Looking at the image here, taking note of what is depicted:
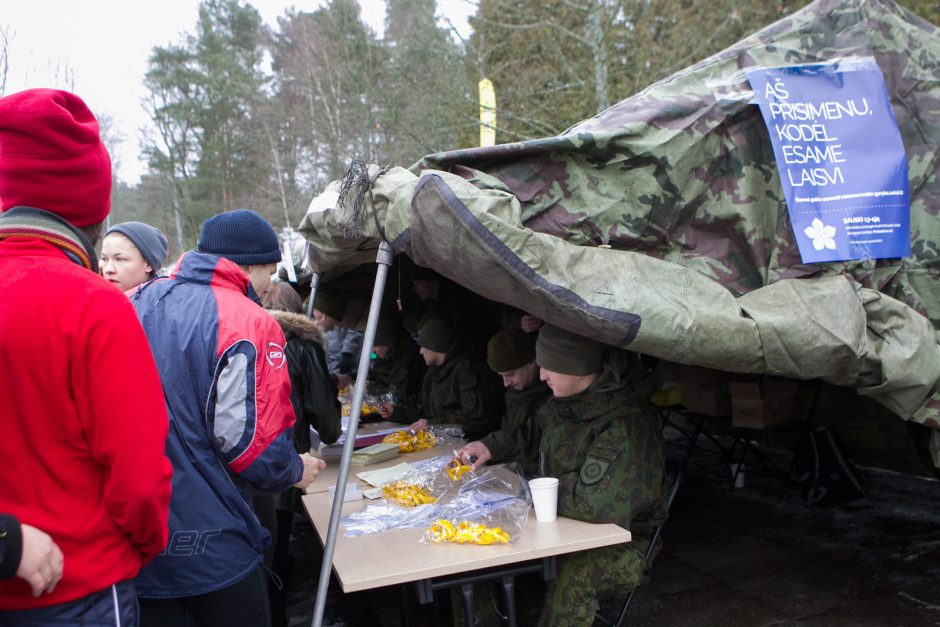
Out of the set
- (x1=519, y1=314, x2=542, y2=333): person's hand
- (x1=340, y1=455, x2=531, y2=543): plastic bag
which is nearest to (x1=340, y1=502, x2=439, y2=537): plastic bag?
(x1=340, y1=455, x2=531, y2=543): plastic bag

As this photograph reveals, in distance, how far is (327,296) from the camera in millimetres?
6305

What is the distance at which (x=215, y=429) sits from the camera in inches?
77.2

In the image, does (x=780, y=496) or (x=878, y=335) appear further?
(x=780, y=496)

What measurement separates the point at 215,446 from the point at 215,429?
0.18 feet

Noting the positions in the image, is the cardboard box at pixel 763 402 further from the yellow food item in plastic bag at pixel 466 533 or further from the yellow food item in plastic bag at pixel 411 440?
the yellow food item in plastic bag at pixel 466 533

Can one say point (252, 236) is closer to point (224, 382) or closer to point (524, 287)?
point (224, 382)

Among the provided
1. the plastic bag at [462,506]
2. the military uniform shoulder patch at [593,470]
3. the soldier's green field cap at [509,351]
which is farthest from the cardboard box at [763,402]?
the military uniform shoulder patch at [593,470]

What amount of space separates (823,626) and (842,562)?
2.80 feet

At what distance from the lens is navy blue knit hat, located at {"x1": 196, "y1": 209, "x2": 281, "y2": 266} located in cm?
254

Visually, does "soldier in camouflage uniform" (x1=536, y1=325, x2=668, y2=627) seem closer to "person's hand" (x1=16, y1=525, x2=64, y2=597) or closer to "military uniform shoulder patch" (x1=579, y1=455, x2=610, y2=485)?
"military uniform shoulder patch" (x1=579, y1=455, x2=610, y2=485)

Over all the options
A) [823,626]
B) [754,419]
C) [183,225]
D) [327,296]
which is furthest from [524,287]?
[183,225]

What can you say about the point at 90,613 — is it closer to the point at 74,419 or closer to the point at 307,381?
the point at 74,419

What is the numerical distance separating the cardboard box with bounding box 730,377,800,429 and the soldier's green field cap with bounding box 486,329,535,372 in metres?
1.95

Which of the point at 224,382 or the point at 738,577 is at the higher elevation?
the point at 224,382
